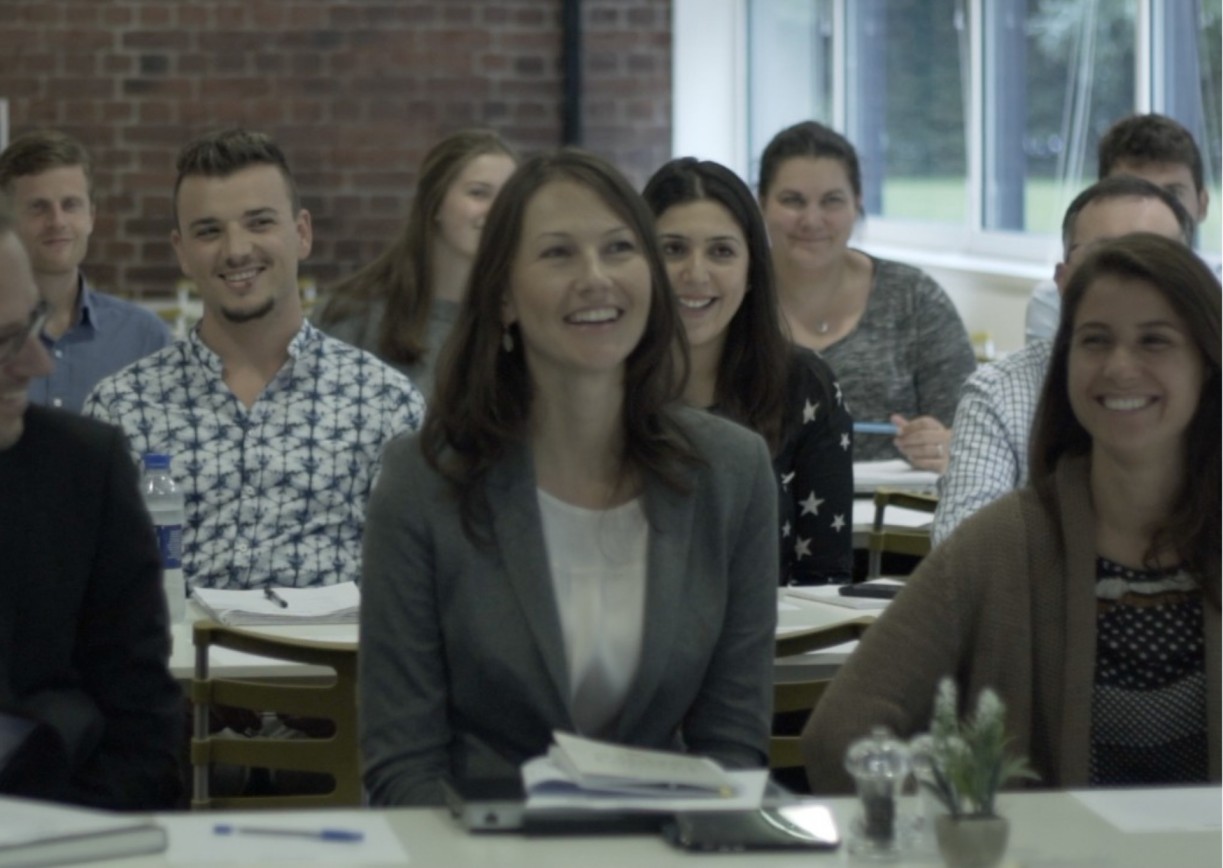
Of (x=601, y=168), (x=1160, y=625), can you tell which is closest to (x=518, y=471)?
(x=601, y=168)

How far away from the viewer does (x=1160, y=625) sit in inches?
99.0

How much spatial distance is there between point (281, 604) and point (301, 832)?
141cm

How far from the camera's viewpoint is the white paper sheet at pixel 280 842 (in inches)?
75.2

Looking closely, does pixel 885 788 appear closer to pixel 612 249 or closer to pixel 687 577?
pixel 687 577

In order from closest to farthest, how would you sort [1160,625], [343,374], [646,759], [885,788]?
[885,788], [646,759], [1160,625], [343,374]

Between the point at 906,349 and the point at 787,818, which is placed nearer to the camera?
the point at 787,818

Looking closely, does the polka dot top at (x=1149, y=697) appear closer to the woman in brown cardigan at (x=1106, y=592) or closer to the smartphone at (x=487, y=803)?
the woman in brown cardigan at (x=1106, y=592)

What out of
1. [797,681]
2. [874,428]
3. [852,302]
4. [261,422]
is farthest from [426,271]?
[797,681]

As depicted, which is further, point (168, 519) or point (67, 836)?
point (168, 519)

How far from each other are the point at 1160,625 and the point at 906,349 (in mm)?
2630

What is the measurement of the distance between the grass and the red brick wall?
48.4 inches

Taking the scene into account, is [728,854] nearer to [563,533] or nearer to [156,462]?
[563,533]

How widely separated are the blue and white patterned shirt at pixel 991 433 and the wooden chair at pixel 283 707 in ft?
4.06

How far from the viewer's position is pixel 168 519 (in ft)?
11.7
